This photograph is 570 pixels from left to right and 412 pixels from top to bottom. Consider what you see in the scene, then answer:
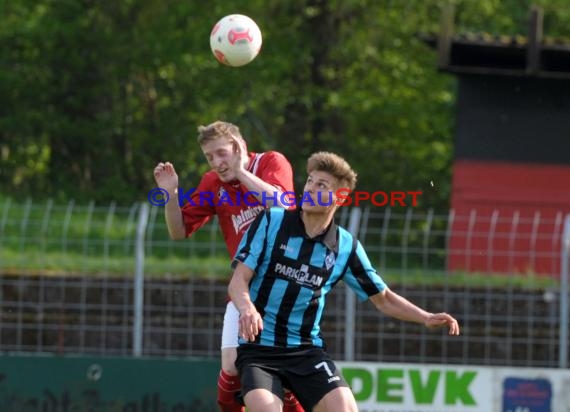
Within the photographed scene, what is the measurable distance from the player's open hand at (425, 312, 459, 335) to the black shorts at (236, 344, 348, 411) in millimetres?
547

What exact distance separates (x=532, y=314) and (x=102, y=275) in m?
3.56

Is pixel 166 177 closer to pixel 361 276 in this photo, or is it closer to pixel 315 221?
pixel 315 221

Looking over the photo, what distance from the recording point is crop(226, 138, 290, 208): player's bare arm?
22.2ft

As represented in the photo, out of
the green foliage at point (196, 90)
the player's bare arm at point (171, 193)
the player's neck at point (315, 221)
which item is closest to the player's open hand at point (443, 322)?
the player's neck at point (315, 221)

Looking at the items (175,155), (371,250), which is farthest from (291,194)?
(175,155)

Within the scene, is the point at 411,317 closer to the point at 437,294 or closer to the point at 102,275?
the point at 437,294

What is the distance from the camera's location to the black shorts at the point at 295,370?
6.53 meters

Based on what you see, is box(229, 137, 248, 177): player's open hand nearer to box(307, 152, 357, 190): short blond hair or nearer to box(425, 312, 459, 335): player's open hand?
box(307, 152, 357, 190): short blond hair

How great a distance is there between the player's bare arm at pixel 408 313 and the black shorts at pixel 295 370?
489mm

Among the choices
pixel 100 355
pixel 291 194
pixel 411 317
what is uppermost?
pixel 291 194

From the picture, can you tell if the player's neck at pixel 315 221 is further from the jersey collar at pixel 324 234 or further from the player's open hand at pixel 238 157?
the player's open hand at pixel 238 157

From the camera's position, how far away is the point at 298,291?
6570 millimetres

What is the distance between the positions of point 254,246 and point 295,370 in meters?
0.67

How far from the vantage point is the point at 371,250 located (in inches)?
408
